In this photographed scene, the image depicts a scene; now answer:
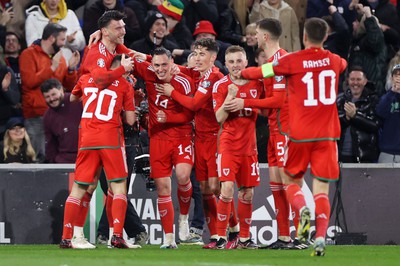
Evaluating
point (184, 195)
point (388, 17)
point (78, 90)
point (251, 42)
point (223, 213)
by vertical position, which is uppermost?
point (388, 17)

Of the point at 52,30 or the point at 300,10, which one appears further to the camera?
the point at 300,10

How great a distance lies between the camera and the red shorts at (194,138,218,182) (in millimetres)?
15038

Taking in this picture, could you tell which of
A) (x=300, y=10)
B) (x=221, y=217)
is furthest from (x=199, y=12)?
(x=221, y=217)

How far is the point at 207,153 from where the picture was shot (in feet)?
49.5

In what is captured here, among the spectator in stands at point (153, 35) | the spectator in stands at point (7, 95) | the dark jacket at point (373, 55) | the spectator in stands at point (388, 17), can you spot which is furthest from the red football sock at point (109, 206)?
the spectator in stands at point (388, 17)

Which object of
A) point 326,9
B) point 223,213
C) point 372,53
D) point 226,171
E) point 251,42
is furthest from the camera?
point 326,9

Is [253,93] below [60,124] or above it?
above

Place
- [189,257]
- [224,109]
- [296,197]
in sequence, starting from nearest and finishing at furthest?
[296,197]
[189,257]
[224,109]

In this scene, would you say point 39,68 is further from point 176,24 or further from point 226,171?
point 226,171

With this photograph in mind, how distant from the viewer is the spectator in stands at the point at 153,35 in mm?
18641

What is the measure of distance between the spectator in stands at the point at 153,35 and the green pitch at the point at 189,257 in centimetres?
470

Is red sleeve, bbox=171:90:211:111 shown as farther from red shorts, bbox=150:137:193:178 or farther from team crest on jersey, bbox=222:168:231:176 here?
team crest on jersey, bbox=222:168:231:176

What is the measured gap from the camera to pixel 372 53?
64.8ft

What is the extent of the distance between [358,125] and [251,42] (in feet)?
8.45
